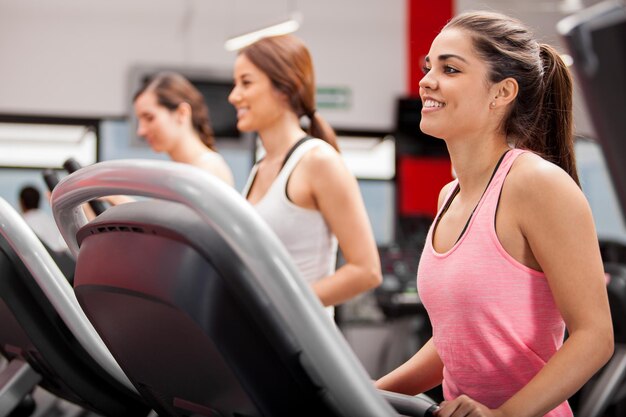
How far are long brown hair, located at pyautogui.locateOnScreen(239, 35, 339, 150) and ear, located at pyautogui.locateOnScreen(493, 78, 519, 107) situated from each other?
35.3 inches

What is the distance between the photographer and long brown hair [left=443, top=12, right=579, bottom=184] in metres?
1.33

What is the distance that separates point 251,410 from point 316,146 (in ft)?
3.91

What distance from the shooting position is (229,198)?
777mm

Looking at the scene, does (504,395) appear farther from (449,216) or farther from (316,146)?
(316,146)

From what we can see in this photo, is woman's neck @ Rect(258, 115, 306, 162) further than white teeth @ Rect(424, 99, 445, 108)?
Yes

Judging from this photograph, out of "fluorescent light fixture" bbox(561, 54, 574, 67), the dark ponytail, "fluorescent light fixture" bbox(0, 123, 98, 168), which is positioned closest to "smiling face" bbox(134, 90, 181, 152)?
"fluorescent light fixture" bbox(561, 54, 574, 67)

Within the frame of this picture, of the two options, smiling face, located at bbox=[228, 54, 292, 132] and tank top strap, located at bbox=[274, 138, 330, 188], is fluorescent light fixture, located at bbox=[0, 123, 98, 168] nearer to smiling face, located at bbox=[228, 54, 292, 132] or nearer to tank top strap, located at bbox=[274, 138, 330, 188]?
smiling face, located at bbox=[228, 54, 292, 132]

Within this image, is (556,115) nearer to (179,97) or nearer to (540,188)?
(540,188)

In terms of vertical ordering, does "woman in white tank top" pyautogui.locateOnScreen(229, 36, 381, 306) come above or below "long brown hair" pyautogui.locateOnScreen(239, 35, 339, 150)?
below

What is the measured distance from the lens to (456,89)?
1.30 meters

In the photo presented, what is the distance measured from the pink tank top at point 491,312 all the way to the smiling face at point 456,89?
0.09 m

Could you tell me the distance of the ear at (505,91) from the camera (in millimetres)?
1334

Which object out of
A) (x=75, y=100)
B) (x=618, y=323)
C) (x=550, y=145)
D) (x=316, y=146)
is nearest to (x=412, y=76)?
(x=75, y=100)

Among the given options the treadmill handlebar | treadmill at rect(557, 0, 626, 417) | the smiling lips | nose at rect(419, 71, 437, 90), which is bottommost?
the treadmill handlebar
